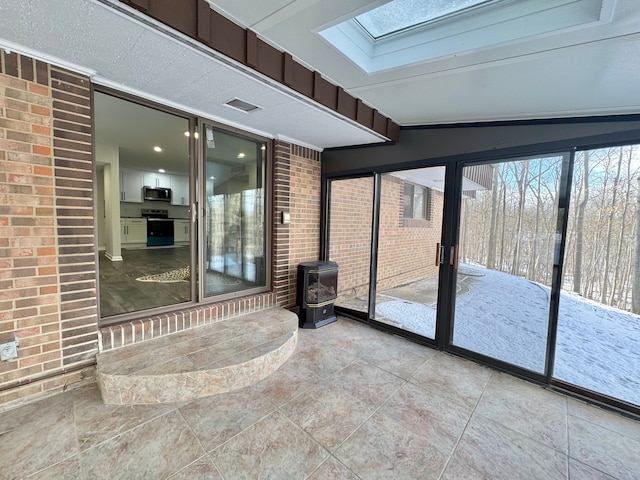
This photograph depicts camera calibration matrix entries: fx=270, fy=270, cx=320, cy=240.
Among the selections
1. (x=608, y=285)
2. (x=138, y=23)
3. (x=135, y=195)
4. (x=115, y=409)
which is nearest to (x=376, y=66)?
(x=138, y=23)

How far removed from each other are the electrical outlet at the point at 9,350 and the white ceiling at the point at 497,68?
2481mm

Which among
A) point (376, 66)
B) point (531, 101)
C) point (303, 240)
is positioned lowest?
point (303, 240)

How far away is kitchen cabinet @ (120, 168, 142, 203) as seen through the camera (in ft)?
23.5

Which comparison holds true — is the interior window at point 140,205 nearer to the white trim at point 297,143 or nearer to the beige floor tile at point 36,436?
the beige floor tile at point 36,436

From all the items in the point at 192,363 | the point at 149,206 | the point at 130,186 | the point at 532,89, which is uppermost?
the point at 532,89

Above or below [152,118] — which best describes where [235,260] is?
below

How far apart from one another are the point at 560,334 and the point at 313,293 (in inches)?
103

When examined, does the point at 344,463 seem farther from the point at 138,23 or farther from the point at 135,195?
the point at 135,195

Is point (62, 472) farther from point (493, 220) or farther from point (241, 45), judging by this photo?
point (493, 220)

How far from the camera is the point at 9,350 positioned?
1.78 meters

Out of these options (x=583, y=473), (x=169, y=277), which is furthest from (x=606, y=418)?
(x=169, y=277)

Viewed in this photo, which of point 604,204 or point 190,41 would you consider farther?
point 604,204

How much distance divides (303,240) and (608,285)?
3176 mm

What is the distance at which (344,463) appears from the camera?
4.92 feet
